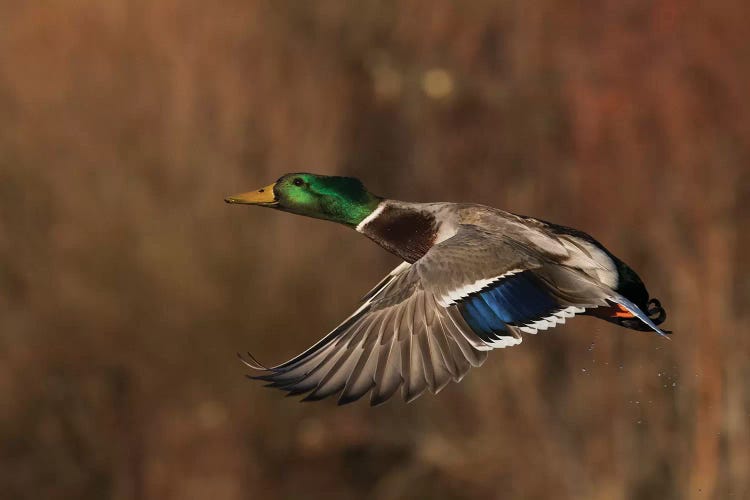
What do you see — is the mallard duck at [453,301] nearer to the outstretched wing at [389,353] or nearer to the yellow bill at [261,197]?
the outstretched wing at [389,353]

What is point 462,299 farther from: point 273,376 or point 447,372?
point 273,376

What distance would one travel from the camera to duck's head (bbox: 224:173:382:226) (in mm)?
5340

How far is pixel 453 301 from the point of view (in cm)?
Result: 479

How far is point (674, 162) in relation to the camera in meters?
9.18

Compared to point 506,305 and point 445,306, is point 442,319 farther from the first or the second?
point 506,305

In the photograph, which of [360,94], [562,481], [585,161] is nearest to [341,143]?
[360,94]

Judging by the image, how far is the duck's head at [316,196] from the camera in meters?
5.34

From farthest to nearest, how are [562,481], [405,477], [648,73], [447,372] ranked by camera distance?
[648,73]
[405,477]
[562,481]
[447,372]

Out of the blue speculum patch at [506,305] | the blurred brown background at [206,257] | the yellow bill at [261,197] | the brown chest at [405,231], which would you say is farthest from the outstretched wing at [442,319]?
the blurred brown background at [206,257]

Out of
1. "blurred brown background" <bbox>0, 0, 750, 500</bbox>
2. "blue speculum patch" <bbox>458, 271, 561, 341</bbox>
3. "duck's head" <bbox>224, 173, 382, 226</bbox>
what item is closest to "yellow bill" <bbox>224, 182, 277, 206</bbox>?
"duck's head" <bbox>224, 173, 382, 226</bbox>

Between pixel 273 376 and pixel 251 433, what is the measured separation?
4.35 metres

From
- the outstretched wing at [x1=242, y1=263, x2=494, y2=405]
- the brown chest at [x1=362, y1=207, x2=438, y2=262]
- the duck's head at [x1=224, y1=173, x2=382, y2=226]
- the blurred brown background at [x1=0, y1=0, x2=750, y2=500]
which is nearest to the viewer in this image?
the outstretched wing at [x1=242, y1=263, x2=494, y2=405]

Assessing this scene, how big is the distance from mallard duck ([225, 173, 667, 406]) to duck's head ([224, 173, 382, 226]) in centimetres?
12

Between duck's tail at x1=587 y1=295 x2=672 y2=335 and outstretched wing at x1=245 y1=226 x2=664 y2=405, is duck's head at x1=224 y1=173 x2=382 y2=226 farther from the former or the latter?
duck's tail at x1=587 y1=295 x2=672 y2=335
